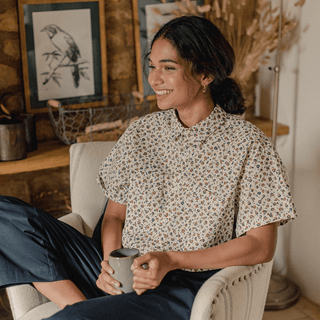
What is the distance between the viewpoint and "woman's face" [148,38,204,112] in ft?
4.35

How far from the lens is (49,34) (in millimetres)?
1930

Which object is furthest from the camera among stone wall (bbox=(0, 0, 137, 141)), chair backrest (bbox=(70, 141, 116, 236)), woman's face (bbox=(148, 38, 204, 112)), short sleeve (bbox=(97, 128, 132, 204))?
stone wall (bbox=(0, 0, 137, 141))

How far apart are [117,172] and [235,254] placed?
1.60ft

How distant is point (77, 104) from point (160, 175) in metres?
0.82

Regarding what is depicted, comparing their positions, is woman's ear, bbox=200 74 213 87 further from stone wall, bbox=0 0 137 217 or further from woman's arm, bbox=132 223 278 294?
stone wall, bbox=0 0 137 217

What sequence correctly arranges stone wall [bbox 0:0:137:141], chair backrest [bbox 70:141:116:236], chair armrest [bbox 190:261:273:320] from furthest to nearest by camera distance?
stone wall [bbox 0:0:137:141]
chair backrest [bbox 70:141:116:236]
chair armrest [bbox 190:261:273:320]

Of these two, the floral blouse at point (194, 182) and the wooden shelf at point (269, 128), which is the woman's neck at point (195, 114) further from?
the wooden shelf at point (269, 128)

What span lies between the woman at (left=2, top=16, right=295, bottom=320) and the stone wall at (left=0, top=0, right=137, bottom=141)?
27.6 inches

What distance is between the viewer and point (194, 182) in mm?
1352

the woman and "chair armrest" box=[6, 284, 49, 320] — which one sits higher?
the woman

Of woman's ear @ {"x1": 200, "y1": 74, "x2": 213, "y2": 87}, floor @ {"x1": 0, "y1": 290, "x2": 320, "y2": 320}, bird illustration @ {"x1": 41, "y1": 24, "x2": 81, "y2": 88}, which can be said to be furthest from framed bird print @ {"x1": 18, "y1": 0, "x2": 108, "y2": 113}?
floor @ {"x1": 0, "y1": 290, "x2": 320, "y2": 320}

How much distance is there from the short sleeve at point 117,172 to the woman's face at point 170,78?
0.73ft

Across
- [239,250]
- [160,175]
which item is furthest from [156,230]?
[239,250]

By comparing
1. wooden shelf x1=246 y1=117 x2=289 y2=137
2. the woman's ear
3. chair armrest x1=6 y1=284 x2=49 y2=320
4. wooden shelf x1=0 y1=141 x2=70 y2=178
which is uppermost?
the woman's ear
